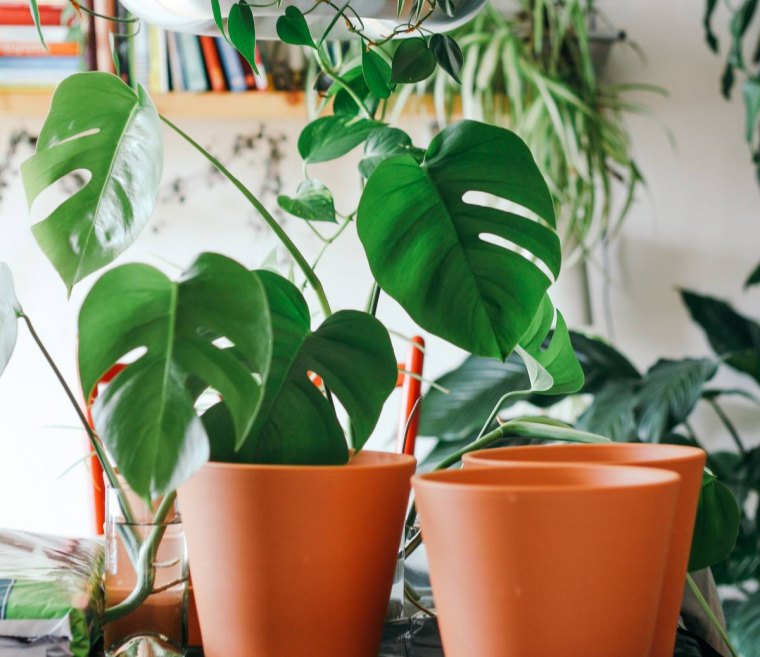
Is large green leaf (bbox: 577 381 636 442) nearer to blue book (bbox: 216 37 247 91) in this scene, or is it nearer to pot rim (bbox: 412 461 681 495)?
blue book (bbox: 216 37 247 91)

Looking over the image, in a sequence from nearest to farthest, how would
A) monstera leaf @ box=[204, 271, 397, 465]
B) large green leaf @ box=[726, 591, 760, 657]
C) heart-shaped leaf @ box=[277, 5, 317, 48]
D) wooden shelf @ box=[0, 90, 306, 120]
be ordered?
monstera leaf @ box=[204, 271, 397, 465], heart-shaped leaf @ box=[277, 5, 317, 48], large green leaf @ box=[726, 591, 760, 657], wooden shelf @ box=[0, 90, 306, 120]

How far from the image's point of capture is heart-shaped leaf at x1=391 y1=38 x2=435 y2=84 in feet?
1.91

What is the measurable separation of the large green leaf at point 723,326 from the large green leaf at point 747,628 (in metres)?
0.61

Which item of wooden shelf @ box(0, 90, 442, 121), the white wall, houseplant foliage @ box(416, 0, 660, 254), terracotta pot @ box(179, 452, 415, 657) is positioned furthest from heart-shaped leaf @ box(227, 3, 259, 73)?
the white wall

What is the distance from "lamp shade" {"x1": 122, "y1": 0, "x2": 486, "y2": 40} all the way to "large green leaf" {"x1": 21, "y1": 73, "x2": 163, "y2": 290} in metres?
0.08

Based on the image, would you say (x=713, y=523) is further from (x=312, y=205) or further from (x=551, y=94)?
(x=551, y=94)

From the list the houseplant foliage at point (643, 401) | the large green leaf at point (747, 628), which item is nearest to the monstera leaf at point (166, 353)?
the houseplant foliage at point (643, 401)

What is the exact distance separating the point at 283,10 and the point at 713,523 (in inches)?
16.3

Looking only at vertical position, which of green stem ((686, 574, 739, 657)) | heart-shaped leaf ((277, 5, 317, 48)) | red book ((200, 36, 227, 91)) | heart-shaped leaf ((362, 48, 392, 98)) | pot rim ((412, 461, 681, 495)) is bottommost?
green stem ((686, 574, 739, 657))

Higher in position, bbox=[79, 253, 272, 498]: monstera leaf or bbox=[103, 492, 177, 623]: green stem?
bbox=[79, 253, 272, 498]: monstera leaf

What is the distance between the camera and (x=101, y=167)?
0.52 m

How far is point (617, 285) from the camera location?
2631mm

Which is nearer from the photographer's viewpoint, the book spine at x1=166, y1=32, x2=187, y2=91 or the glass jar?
the glass jar

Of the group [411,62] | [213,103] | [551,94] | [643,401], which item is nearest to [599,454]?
[411,62]
